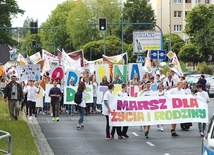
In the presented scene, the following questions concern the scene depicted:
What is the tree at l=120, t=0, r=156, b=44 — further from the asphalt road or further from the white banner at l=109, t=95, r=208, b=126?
the white banner at l=109, t=95, r=208, b=126

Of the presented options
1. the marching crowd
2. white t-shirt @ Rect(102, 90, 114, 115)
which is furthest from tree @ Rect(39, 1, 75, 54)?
white t-shirt @ Rect(102, 90, 114, 115)

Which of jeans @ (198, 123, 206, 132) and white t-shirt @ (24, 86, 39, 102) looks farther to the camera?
white t-shirt @ (24, 86, 39, 102)

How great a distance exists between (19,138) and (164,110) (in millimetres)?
4827

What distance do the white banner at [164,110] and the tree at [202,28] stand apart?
5730cm

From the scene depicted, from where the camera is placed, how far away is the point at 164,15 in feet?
405

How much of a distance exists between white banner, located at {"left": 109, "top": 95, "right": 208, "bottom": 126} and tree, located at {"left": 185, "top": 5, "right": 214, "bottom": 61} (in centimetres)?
5730

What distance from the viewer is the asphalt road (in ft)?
64.4

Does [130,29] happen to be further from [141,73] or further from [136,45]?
[141,73]

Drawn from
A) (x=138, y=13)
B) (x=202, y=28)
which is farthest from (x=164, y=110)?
(x=138, y=13)

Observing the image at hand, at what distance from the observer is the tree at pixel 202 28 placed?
3233 inches

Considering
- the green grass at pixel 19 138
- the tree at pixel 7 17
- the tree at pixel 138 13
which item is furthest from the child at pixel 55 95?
the tree at pixel 138 13

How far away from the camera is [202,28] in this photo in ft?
277

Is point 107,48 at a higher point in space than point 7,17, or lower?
lower

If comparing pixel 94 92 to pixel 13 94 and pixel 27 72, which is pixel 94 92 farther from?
pixel 13 94
